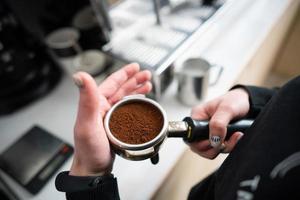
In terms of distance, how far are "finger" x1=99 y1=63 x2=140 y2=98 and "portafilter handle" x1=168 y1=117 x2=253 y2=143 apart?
0.16 meters

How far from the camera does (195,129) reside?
47 cm

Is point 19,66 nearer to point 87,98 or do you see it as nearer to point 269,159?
point 87,98

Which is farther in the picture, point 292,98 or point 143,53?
point 143,53

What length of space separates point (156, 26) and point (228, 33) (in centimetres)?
31

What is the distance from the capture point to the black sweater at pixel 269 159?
1.12 ft

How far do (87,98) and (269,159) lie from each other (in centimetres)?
28

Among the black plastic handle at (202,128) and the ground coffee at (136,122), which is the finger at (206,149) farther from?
the ground coffee at (136,122)

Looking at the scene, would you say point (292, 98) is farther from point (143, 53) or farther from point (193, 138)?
point (143, 53)

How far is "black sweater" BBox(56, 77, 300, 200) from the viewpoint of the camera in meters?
0.34

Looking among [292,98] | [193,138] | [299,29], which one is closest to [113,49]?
[193,138]

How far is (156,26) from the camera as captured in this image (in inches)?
29.3

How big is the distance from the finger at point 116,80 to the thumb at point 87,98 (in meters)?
0.13

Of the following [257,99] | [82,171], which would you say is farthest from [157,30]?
[82,171]

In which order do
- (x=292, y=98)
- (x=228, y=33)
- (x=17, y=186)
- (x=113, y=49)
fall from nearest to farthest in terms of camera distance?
(x=292, y=98) → (x=17, y=186) → (x=113, y=49) → (x=228, y=33)
